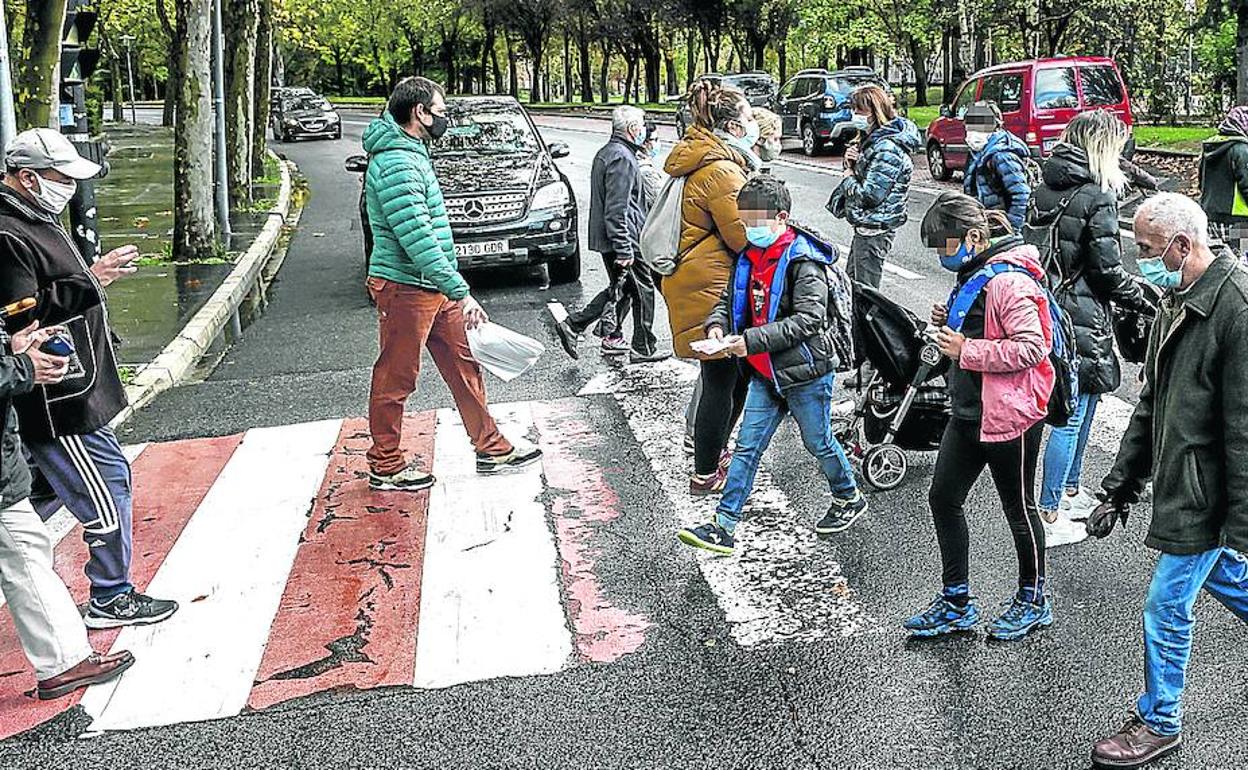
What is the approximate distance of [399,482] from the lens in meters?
7.09

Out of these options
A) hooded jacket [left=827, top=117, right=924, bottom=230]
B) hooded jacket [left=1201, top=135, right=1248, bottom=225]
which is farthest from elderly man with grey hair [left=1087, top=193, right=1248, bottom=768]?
hooded jacket [left=1201, top=135, right=1248, bottom=225]

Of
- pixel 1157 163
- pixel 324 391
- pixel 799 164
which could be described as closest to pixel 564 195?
pixel 324 391

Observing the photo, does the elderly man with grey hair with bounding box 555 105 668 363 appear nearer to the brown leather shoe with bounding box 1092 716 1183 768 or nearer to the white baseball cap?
the white baseball cap

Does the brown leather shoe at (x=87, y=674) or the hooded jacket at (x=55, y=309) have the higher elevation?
the hooded jacket at (x=55, y=309)

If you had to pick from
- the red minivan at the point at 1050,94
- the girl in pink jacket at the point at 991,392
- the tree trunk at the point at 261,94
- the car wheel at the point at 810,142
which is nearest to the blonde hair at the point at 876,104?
the girl in pink jacket at the point at 991,392

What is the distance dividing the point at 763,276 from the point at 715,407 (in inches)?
38.7

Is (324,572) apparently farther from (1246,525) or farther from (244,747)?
(1246,525)

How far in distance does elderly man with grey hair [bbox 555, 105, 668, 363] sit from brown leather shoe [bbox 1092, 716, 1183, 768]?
18.2 ft

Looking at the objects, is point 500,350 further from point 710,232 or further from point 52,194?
point 52,194

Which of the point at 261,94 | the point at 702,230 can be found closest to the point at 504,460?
the point at 702,230

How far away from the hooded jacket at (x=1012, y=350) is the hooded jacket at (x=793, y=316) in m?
0.85

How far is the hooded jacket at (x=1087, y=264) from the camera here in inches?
240

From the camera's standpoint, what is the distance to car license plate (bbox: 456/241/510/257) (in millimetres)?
12805

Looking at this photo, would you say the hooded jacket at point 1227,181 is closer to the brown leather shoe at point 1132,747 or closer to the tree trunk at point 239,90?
the brown leather shoe at point 1132,747
